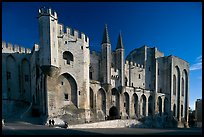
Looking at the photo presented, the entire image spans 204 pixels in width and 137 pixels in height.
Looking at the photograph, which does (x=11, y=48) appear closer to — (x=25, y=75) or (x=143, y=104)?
(x=25, y=75)

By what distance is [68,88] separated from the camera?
29328 mm

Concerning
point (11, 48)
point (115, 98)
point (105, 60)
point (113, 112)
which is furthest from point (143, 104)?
point (11, 48)

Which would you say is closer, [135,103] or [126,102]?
[126,102]

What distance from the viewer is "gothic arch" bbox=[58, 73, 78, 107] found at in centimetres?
2861

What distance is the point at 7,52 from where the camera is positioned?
33.9 meters

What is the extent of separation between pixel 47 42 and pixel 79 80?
735 cm

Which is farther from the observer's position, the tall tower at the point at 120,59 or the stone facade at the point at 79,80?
the tall tower at the point at 120,59

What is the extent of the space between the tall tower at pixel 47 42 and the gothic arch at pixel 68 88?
242 centimetres

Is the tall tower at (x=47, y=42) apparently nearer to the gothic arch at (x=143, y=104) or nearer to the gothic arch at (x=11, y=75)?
the gothic arch at (x=11, y=75)

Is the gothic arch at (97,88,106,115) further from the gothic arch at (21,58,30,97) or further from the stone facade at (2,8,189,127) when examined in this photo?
the gothic arch at (21,58,30,97)

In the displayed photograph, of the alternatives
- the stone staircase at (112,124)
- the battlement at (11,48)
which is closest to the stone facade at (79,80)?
the battlement at (11,48)

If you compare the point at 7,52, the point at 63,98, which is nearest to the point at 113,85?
the point at 63,98

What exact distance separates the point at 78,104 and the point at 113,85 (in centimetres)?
1055

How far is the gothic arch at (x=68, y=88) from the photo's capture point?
93.9 ft
